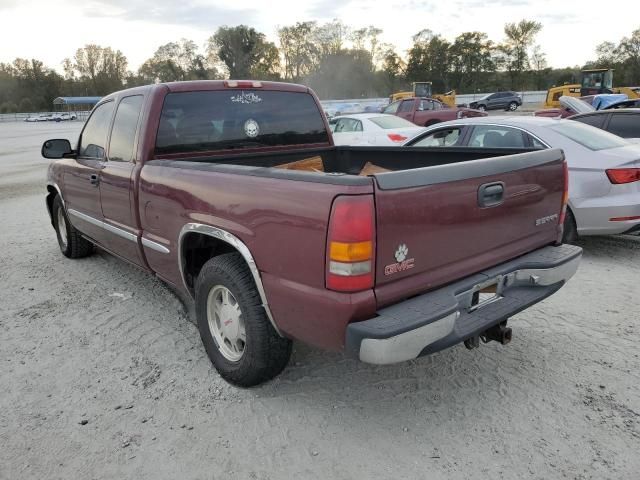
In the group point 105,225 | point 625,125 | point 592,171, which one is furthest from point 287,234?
point 625,125

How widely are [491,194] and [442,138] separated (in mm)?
4348

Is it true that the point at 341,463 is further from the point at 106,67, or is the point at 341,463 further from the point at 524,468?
the point at 106,67

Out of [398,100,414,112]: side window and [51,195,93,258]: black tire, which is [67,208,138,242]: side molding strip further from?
[398,100,414,112]: side window

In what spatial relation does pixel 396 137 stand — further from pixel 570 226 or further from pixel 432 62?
pixel 432 62

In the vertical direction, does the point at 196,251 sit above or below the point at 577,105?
below

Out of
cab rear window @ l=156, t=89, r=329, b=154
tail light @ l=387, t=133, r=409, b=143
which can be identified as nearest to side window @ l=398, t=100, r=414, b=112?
tail light @ l=387, t=133, r=409, b=143

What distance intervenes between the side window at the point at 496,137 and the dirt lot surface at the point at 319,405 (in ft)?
7.24

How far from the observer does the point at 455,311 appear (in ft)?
8.18

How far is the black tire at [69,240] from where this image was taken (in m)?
5.79

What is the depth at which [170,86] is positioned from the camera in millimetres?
3854

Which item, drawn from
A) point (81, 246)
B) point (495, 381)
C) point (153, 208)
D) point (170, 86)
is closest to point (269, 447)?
point (495, 381)

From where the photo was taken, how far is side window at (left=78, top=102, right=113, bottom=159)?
448 centimetres

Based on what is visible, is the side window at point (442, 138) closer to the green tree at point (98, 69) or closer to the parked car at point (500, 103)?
the parked car at point (500, 103)

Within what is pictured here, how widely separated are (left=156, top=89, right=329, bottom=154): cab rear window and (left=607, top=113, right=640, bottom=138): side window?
17.8 feet
